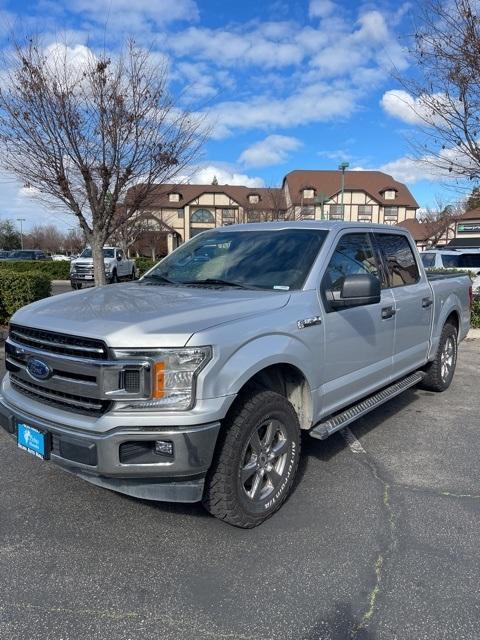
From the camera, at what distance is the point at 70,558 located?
2707 millimetres

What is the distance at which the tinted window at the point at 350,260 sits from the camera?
365cm

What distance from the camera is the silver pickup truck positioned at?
2520mm

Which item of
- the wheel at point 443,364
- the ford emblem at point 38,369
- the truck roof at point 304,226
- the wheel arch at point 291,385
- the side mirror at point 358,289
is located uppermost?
the truck roof at point 304,226

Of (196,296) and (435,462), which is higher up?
(196,296)

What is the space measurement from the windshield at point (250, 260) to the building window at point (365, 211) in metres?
59.9

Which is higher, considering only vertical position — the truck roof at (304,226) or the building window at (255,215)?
the building window at (255,215)

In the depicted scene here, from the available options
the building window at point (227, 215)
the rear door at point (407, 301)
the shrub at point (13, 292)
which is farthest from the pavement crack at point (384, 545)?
the building window at point (227, 215)

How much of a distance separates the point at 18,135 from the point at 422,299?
779 centimetres

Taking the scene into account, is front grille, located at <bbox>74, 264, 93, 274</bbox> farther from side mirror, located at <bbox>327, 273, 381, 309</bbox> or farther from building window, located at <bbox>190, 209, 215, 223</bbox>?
building window, located at <bbox>190, 209, 215, 223</bbox>

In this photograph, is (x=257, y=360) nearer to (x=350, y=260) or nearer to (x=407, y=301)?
(x=350, y=260)

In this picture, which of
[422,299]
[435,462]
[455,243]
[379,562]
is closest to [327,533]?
[379,562]

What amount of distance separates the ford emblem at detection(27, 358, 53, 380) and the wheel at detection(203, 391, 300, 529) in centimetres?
105

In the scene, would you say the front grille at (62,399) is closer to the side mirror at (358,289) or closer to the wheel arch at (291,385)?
the wheel arch at (291,385)

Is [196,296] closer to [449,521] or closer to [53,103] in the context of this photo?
[449,521]
